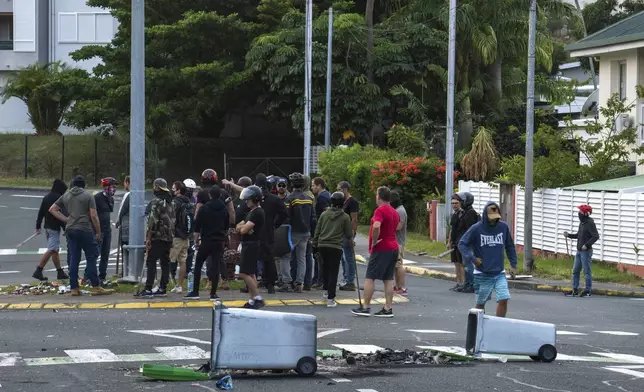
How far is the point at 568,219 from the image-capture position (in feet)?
88.3

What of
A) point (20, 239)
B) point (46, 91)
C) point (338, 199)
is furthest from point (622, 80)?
point (46, 91)

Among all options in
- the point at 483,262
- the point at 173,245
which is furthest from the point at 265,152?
the point at 483,262

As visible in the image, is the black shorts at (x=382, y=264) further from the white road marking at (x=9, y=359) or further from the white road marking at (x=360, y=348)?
the white road marking at (x=9, y=359)

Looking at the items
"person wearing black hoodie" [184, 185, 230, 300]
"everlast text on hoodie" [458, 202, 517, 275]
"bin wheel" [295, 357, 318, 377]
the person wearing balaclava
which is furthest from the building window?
"bin wheel" [295, 357, 318, 377]

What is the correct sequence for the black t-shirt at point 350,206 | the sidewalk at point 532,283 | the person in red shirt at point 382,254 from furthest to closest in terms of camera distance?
the sidewalk at point 532,283
the black t-shirt at point 350,206
the person in red shirt at point 382,254

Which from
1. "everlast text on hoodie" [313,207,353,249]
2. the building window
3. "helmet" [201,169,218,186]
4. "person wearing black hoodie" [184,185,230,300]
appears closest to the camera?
"person wearing black hoodie" [184,185,230,300]

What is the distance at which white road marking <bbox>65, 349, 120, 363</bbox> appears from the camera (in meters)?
11.7

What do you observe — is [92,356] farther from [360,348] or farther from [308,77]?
[308,77]

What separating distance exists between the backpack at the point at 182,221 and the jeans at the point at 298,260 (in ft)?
5.86

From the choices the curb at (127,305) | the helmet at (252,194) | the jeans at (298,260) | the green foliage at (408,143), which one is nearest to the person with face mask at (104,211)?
the curb at (127,305)

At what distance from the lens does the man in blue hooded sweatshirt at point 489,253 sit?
13562 millimetres

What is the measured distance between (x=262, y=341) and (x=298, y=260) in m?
8.09

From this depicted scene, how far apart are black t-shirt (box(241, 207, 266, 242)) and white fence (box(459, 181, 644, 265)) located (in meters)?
10.9

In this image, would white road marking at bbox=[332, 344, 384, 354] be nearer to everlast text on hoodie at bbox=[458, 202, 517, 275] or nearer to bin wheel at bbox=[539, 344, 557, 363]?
everlast text on hoodie at bbox=[458, 202, 517, 275]
